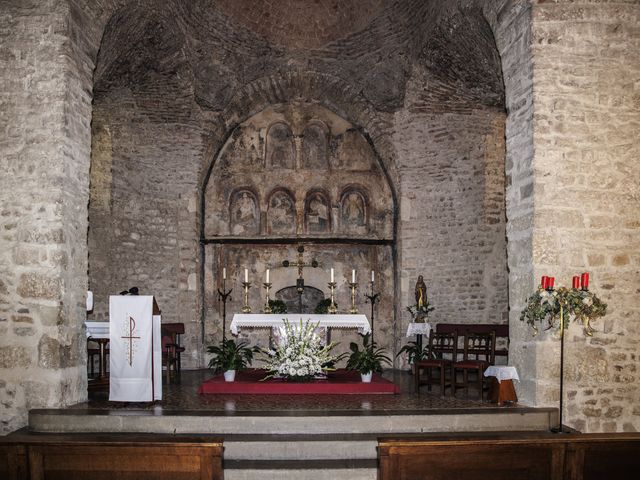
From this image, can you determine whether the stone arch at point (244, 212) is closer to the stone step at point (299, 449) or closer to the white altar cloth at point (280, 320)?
the white altar cloth at point (280, 320)

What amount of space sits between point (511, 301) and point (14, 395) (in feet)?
20.2

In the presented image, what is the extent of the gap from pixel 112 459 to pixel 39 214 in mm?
3701

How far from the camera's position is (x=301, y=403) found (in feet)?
27.3

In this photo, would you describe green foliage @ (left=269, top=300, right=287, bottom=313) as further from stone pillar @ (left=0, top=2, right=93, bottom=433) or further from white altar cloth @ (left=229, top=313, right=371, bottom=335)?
stone pillar @ (left=0, top=2, right=93, bottom=433)

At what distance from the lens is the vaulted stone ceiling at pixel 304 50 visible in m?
11.9

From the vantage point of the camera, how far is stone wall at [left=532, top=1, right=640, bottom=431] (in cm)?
776

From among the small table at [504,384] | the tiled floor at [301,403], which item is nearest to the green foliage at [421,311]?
the tiled floor at [301,403]

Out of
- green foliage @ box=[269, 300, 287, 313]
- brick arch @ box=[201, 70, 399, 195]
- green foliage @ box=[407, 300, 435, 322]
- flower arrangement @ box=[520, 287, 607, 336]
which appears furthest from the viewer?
brick arch @ box=[201, 70, 399, 195]

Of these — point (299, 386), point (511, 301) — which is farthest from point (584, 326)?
point (299, 386)

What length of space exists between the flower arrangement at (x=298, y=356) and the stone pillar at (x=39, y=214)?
2.70 meters

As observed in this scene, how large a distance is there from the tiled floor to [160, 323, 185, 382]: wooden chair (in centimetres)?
110

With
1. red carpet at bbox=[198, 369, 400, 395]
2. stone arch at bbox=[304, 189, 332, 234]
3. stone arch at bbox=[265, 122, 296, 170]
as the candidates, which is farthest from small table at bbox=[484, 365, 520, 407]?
stone arch at bbox=[265, 122, 296, 170]

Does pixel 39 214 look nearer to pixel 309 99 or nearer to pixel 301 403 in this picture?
pixel 301 403

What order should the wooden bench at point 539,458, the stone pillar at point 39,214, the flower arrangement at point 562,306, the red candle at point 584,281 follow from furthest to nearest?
the stone pillar at point 39,214, the red candle at point 584,281, the flower arrangement at point 562,306, the wooden bench at point 539,458
